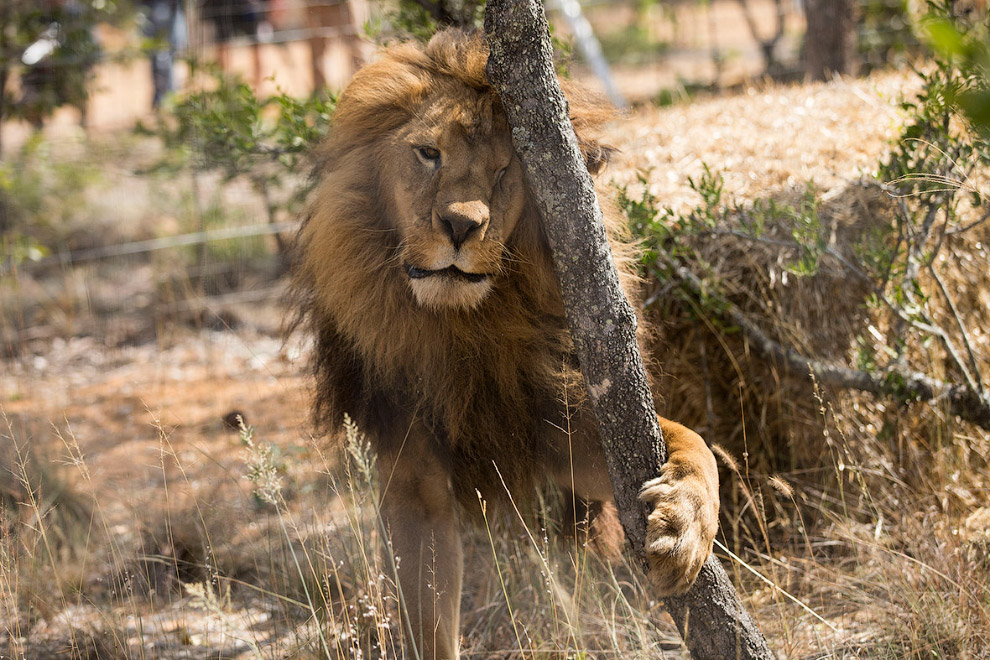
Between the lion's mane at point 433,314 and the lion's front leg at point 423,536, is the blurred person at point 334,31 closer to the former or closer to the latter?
the lion's mane at point 433,314

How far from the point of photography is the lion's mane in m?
2.54

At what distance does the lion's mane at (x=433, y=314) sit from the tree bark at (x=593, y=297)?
31 cm

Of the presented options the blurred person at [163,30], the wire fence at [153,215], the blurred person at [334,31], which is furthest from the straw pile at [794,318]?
the blurred person at [163,30]

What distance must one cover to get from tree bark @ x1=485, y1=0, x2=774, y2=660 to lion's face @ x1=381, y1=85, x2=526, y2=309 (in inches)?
7.9

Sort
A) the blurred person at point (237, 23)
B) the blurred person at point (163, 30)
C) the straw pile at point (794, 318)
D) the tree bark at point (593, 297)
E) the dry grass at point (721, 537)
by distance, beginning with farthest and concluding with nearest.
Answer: the blurred person at point (163, 30)
the blurred person at point (237, 23)
the straw pile at point (794, 318)
the dry grass at point (721, 537)
the tree bark at point (593, 297)

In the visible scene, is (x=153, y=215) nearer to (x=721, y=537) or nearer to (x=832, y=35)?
(x=832, y=35)

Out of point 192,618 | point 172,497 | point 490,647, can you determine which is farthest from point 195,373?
point 490,647

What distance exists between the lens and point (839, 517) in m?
3.44

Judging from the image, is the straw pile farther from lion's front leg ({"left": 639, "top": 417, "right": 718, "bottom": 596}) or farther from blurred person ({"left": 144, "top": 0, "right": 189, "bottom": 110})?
blurred person ({"left": 144, "top": 0, "right": 189, "bottom": 110})

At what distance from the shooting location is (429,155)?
2430 millimetres

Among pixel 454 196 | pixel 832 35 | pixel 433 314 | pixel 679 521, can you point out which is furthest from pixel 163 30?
pixel 679 521

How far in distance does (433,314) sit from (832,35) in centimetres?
533

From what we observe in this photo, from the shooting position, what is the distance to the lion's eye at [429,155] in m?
2.41

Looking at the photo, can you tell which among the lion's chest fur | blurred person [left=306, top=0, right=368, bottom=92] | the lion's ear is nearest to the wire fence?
blurred person [left=306, top=0, right=368, bottom=92]
